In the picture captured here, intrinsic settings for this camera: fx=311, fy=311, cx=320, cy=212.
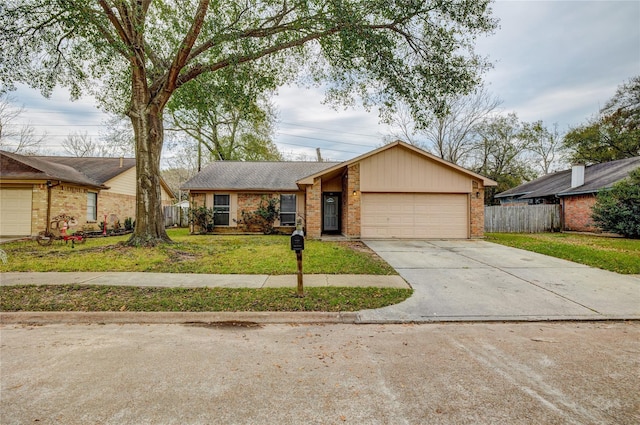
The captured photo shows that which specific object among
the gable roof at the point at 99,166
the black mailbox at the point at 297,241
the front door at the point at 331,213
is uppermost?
the gable roof at the point at 99,166

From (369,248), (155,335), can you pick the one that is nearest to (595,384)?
(155,335)

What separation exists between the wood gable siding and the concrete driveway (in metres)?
4.98

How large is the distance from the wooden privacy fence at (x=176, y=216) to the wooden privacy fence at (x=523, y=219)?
21035 millimetres

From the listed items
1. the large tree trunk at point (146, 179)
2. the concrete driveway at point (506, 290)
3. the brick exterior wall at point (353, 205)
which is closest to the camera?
the concrete driveway at point (506, 290)

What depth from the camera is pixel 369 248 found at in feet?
36.6

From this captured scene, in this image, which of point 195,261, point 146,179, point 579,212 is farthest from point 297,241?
point 579,212

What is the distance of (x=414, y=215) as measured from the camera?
45.8ft

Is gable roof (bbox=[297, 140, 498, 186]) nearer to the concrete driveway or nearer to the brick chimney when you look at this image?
the concrete driveway

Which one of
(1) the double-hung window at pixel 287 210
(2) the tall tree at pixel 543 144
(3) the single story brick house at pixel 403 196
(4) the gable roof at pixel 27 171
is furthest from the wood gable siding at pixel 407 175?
(2) the tall tree at pixel 543 144

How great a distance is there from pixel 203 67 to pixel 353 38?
5057mm

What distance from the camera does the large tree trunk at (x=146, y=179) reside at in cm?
1019

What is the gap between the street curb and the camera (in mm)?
4445

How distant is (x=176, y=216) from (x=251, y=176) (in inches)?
352

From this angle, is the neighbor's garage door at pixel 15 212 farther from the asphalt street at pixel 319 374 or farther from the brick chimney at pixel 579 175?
the brick chimney at pixel 579 175
